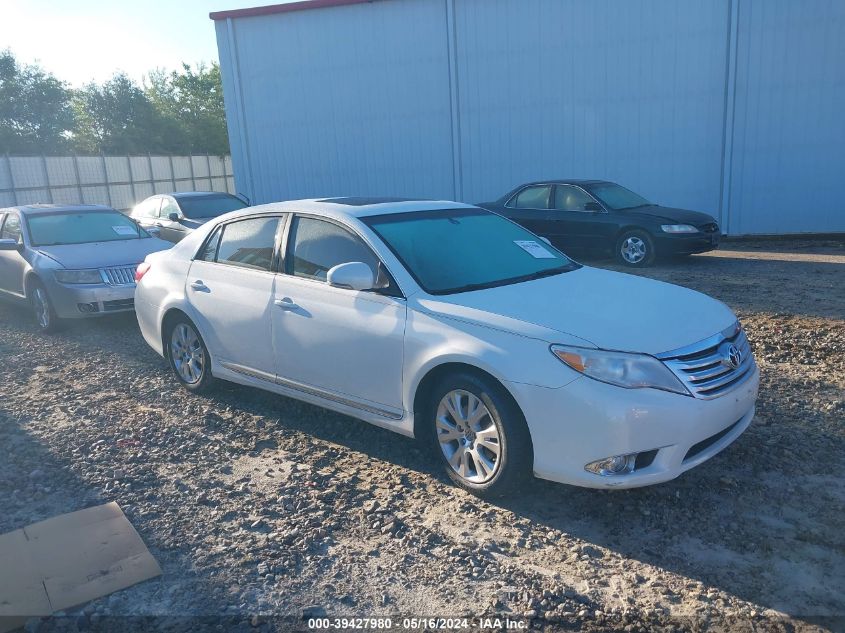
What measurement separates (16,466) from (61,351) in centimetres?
333

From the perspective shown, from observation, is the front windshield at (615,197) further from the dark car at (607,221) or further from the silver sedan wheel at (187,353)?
the silver sedan wheel at (187,353)

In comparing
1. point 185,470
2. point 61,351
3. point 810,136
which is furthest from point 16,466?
point 810,136

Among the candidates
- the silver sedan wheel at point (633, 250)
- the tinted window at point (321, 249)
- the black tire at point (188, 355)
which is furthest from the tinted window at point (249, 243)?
the silver sedan wheel at point (633, 250)

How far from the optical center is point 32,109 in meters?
45.4

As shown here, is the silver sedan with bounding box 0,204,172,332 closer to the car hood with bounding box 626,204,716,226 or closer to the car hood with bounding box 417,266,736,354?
the car hood with bounding box 417,266,736,354

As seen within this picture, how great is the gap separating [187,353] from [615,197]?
28.5 ft

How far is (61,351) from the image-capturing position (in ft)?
25.4

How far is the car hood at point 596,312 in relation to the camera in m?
3.70

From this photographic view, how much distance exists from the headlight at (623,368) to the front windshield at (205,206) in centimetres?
1031

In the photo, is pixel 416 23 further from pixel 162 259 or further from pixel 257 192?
pixel 162 259

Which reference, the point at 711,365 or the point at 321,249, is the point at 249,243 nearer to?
the point at 321,249

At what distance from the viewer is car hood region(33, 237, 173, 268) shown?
8.51 meters

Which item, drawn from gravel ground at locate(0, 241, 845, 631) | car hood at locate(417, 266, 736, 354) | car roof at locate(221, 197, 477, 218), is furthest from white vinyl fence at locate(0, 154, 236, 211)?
car hood at locate(417, 266, 736, 354)

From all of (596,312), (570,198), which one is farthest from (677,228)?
(596,312)
